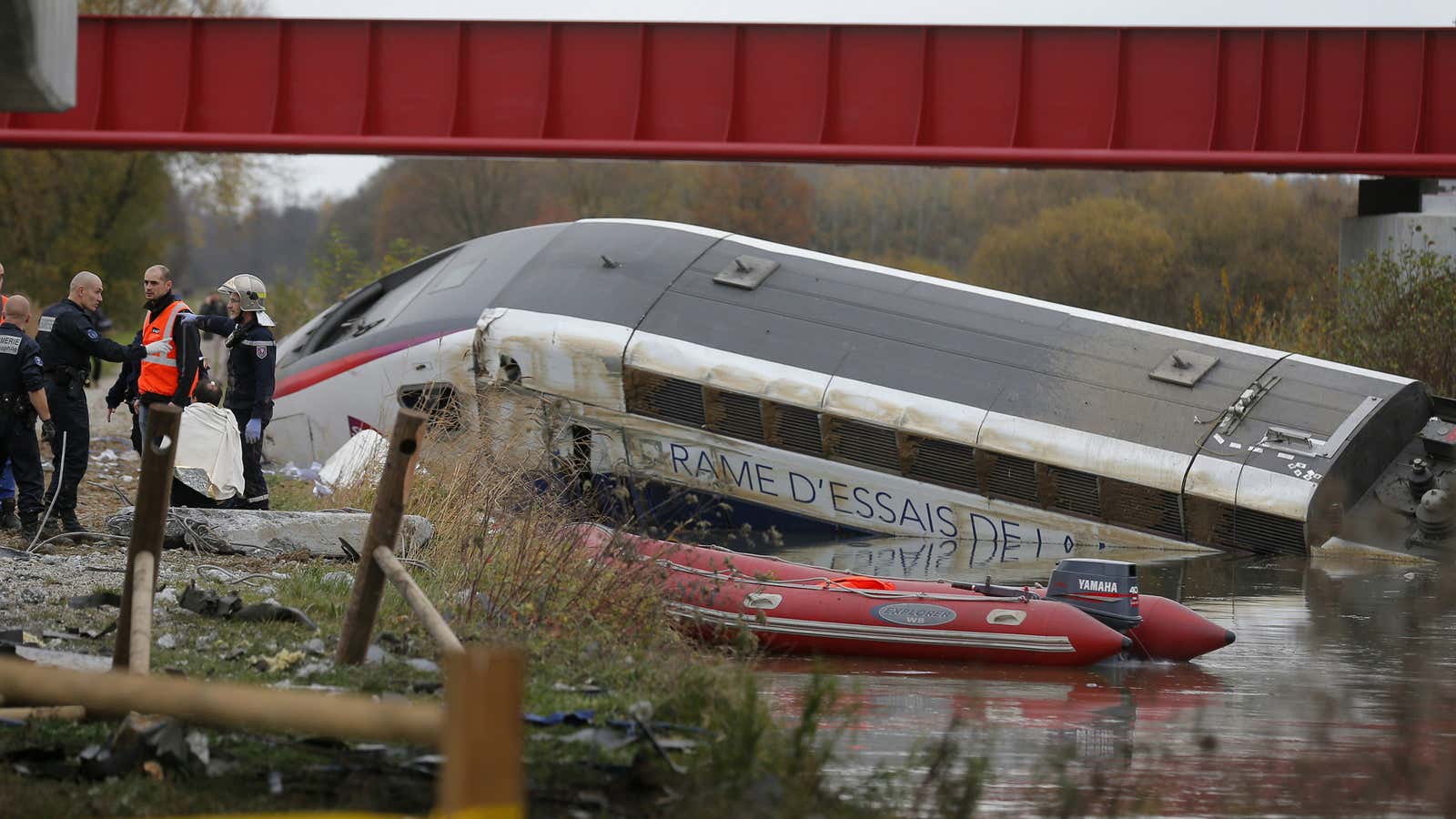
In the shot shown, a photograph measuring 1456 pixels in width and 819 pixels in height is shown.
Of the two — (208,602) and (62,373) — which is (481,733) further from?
(62,373)

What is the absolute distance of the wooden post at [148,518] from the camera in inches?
226

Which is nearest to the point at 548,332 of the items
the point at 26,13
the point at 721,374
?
the point at 721,374

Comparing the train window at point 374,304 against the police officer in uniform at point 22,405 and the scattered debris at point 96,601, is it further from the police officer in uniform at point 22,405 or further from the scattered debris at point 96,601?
the scattered debris at point 96,601

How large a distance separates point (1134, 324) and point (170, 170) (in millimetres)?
34166

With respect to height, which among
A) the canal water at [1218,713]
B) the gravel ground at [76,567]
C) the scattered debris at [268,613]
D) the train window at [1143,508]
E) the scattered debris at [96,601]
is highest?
the train window at [1143,508]

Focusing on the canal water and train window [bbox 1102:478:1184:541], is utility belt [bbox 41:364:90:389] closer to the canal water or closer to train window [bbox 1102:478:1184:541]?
the canal water

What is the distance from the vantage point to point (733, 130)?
19.4 metres

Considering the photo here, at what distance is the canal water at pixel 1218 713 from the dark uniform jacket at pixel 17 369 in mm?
6022

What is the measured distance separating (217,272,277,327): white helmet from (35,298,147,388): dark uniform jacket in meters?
1.14

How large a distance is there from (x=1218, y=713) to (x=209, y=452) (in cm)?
790

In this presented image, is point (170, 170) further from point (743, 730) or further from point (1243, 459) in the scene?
point (743, 730)

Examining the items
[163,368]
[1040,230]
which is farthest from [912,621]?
[1040,230]

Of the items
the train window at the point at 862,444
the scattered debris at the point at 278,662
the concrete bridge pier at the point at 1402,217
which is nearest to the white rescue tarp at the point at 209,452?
the scattered debris at the point at 278,662

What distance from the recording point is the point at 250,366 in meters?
12.8
